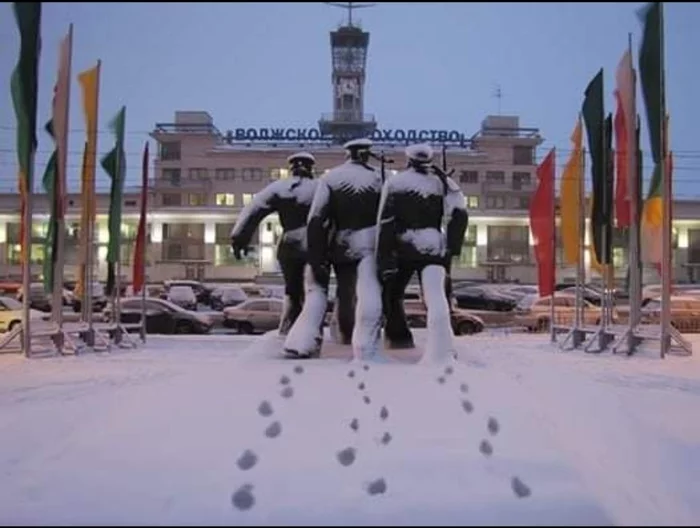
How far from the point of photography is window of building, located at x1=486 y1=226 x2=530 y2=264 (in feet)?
167

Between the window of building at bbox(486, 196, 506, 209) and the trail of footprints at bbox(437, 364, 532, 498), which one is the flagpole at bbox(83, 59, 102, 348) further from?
the window of building at bbox(486, 196, 506, 209)

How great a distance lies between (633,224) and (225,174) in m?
41.4

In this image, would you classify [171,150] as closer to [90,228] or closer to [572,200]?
[90,228]

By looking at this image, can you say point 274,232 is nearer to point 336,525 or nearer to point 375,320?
point 375,320

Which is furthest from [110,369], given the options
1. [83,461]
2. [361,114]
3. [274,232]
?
[361,114]

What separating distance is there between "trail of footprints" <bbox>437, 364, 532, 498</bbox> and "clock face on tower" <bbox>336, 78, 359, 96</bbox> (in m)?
59.7

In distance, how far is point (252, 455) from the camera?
16.8 feet

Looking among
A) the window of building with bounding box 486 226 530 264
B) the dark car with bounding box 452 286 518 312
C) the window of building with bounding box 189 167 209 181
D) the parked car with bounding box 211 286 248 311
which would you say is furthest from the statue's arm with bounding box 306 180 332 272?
the window of building with bounding box 189 167 209 181

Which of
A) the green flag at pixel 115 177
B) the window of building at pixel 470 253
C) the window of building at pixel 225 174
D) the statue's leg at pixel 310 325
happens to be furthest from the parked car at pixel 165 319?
the window of building at pixel 225 174

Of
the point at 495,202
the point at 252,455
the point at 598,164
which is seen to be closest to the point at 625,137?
the point at 598,164

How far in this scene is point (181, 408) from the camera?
6113 mm

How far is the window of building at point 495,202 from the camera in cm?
5391

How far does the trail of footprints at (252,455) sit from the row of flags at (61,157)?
Result: 5.66 m

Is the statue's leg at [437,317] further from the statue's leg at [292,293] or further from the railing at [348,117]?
the railing at [348,117]
